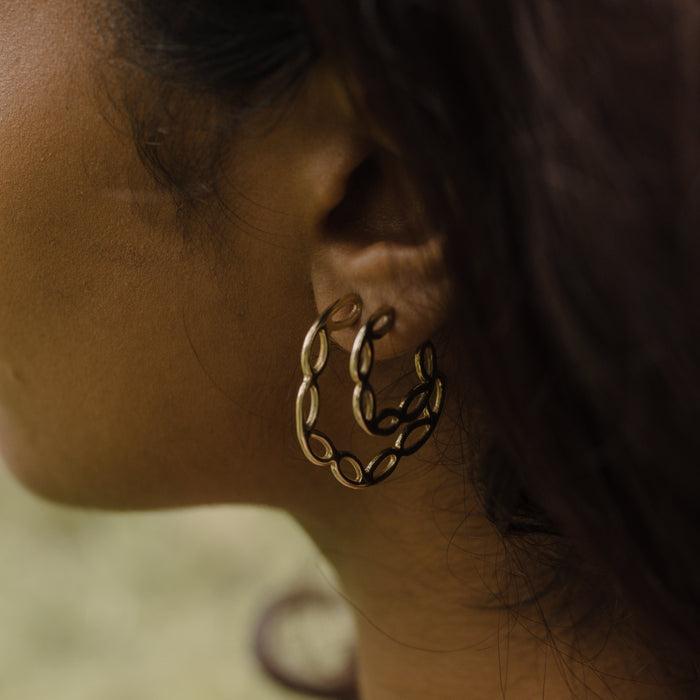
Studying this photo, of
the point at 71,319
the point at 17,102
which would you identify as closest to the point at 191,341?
the point at 71,319

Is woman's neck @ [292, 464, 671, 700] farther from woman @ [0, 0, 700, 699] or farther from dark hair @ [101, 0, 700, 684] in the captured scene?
dark hair @ [101, 0, 700, 684]

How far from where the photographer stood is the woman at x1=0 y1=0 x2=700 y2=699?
0.55 m

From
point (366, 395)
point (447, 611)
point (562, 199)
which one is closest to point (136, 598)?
point (447, 611)

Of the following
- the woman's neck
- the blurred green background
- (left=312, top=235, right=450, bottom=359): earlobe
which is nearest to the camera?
(left=312, top=235, right=450, bottom=359): earlobe

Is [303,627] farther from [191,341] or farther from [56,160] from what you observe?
[56,160]

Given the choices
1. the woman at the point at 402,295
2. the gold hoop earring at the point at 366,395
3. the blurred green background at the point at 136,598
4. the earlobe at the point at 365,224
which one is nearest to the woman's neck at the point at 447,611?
the woman at the point at 402,295

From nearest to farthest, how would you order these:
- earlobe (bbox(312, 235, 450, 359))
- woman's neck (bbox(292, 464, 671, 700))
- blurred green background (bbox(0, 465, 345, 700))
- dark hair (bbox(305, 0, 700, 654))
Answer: dark hair (bbox(305, 0, 700, 654)) < earlobe (bbox(312, 235, 450, 359)) < woman's neck (bbox(292, 464, 671, 700)) < blurred green background (bbox(0, 465, 345, 700))

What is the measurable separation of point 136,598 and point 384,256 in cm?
203

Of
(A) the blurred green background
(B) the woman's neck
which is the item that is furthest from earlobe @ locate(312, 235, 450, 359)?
(A) the blurred green background

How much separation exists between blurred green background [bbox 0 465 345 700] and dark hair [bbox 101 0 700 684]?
1.47 meters

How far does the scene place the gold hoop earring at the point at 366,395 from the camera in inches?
25.7

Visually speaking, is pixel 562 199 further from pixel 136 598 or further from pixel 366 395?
pixel 136 598

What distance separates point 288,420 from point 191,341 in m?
0.12

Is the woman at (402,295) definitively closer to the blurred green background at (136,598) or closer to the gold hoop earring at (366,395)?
the gold hoop earring at (366,395)
